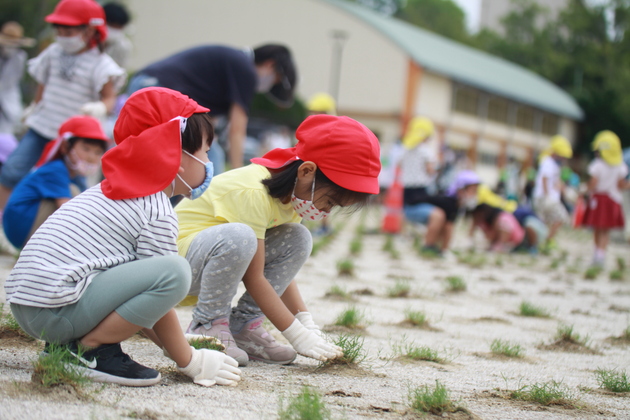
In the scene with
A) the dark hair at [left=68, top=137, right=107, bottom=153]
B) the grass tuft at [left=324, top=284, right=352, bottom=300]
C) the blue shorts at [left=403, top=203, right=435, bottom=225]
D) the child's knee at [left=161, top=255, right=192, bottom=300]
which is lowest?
the grass tuft at [left=324, top=284, right=352, bottom=300]

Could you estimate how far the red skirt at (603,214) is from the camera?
8.78 m

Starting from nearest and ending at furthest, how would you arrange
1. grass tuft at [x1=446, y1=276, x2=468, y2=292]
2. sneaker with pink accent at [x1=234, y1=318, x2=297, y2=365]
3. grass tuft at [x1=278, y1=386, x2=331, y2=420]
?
1. grass tuft at [x1=278, y1=386, x2=331, y2=420]
2. sneaker with pink accent at [x1=234, y1=318, x2=297, y2=365]
3. grass tuft at [x1=446, y1=276, x2=468, y2=292]

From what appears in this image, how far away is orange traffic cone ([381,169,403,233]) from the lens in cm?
1066

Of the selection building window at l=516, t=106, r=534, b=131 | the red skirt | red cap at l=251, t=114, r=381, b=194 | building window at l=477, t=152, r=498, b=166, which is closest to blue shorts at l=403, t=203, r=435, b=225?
the red skirt

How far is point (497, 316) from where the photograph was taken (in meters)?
4.23

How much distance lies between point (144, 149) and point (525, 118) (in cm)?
3707

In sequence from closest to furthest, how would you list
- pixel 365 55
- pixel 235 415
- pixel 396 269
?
pixel 235 415, pixel 396 269, pixel 365 55

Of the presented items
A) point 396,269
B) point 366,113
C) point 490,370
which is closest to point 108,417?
point 490,370

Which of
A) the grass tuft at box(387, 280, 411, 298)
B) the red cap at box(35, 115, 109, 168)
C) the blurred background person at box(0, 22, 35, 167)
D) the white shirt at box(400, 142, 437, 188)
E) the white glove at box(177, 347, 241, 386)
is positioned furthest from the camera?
the white shirt at box(400, 142, 437, 188)

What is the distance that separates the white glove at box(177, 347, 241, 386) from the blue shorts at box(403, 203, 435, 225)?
590cm

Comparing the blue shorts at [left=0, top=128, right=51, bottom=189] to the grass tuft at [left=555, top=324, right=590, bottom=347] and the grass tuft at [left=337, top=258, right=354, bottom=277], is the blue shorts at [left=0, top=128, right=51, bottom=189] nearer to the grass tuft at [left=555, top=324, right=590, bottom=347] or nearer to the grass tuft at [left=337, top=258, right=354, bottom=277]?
the grass tuft at [left=337, top=258, right=354, bottom=277]

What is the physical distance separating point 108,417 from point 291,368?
963 millimetres

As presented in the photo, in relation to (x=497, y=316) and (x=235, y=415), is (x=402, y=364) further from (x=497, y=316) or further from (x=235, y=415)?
(x=497, y=316)

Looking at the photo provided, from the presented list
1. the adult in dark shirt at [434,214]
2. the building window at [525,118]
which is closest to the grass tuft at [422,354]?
the adult in dark shirt at [434,214]
